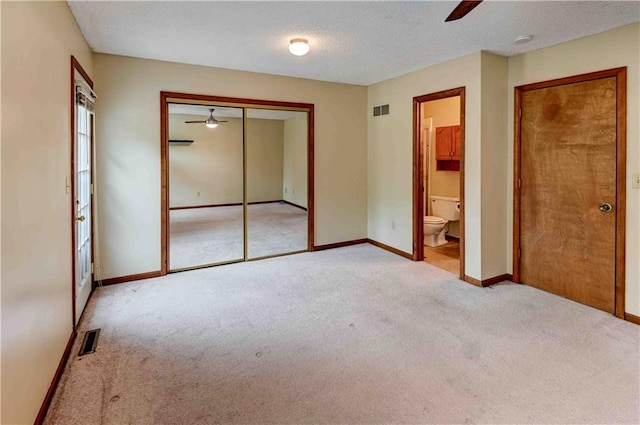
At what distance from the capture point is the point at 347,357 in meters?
2.49

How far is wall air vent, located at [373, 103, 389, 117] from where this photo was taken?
5152mm

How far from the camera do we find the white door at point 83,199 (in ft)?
10.2

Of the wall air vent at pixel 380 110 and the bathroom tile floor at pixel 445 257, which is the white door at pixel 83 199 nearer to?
the wall air vent at pixel 380 110

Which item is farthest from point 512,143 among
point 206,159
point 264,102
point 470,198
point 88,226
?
point 88,226

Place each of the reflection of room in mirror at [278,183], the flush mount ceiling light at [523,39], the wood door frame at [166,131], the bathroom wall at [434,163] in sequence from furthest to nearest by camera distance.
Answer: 1. the bathroom wall at [434,163]
2. the reflection of room in mirror at [278,183]
3. the wood door frame at [166,131]
4. the flush mount ceiling light at [523,39]

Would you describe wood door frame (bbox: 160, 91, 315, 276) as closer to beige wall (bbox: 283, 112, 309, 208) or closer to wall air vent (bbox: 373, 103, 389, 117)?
beige wall (bbox: 283, 112, 309, 208)

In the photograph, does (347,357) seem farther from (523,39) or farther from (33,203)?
(523,39)

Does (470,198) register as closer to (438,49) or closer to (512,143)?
(512,143)

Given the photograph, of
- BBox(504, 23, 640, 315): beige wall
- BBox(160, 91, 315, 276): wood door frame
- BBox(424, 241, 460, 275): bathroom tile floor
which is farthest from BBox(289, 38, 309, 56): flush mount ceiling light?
BBox(424, 241, 460, 275): bathroom tile floor

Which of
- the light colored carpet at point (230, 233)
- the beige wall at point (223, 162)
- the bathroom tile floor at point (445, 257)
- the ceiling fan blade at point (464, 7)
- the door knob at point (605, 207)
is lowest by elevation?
the bathroom tile floor at point (445, 257)

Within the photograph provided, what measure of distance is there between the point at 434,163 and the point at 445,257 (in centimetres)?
182

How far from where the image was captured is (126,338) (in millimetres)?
2746

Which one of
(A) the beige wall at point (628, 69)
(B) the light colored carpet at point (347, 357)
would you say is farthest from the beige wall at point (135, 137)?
(A) the beige wall at point (628, 69)

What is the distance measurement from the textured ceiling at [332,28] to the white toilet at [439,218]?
234cm
